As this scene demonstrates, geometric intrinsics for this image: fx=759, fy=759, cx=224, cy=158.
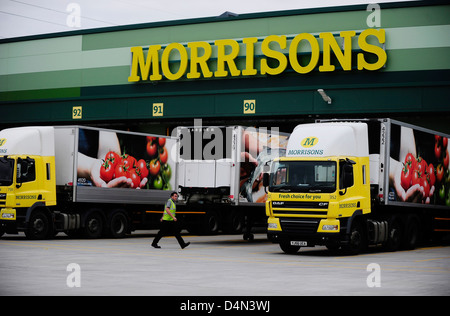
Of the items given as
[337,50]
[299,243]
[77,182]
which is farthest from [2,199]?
[337,50]

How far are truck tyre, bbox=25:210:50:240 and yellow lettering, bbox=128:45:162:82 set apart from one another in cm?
1395

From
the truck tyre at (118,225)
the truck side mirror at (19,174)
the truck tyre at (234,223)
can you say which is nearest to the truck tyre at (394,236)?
the truck tyre at (234,223)

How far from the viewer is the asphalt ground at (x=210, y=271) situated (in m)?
12.0

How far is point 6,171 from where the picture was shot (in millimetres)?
24562

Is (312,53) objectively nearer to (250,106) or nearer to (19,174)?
(250,106)

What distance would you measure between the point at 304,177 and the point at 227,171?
5.58m

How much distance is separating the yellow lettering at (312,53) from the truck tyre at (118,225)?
11.3 m

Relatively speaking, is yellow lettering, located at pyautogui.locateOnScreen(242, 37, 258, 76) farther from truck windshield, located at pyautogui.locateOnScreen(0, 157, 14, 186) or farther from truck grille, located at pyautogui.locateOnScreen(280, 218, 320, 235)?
truck grille, located at pyautogui.locateOnScreen(280, 218, 320, 235)

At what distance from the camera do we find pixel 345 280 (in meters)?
13.9

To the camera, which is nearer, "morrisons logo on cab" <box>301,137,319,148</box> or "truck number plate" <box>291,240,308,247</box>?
"truck number plate" <box>291,240,308,247</box>

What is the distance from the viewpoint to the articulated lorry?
770 inches

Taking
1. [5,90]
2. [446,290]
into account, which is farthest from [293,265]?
[5,90]

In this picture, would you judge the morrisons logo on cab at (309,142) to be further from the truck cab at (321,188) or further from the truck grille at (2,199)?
the truck grille at (2,199)

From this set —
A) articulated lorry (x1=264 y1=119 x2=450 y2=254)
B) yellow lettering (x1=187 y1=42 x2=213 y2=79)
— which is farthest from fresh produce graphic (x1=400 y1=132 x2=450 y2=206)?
yellow lettering (x1=187 y1=42 x2=213 y2=79)
